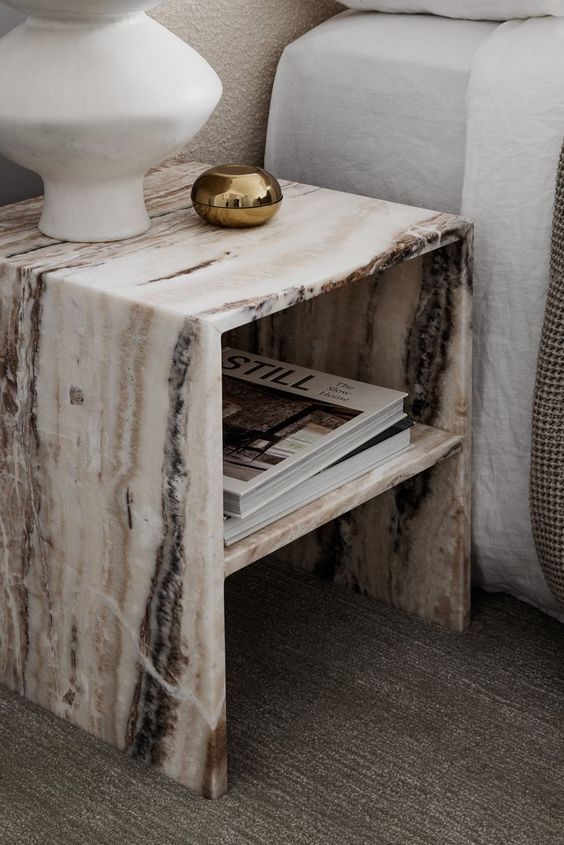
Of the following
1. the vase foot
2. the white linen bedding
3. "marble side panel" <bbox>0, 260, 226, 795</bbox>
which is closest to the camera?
"marble side panel" <bbox>0, 260, 226, 795</bbox>

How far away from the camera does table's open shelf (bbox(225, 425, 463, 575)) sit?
2.95 ft

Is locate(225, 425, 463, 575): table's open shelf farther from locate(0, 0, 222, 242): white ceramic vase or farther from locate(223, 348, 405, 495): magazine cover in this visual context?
locate(0, 0, 222, 242): white ceramic vase

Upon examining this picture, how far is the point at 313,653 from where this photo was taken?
1.12m

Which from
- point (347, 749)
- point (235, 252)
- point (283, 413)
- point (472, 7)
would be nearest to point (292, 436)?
point (283, 413)

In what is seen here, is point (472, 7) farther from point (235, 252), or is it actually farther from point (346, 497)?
point (346, 497)

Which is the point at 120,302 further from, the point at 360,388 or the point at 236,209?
the point at 360,388

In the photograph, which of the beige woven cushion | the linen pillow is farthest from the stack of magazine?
the linen pillow

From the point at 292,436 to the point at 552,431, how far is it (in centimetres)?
23

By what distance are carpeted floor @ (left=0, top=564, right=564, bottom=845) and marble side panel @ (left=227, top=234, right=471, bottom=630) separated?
49 millimetres

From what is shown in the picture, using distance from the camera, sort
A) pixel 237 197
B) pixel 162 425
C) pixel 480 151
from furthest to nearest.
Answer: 1. pixel 480 151
2. pixel 237 197
3. pixel 162 425

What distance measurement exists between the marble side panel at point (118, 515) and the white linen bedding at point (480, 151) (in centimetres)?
38

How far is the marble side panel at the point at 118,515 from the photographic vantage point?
0.83 metres

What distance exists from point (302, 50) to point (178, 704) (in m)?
0.68

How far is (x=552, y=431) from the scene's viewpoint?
3.28 feet
